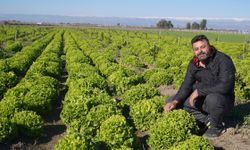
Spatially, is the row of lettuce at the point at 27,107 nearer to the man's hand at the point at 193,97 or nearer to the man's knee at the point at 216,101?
the man's hand at the point at 193,97

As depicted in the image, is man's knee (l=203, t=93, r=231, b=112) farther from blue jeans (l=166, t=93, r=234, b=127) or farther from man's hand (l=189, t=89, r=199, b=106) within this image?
man's hand (l=189, t=89, r=199, b=106)

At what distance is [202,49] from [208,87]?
2.73 feet

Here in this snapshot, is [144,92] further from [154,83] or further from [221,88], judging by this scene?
[154,83]

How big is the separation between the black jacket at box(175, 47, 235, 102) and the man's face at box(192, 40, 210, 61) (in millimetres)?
183

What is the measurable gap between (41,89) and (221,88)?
5.04 meters

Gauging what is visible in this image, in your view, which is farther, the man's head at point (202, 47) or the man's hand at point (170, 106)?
the man's hand at point (170, 106)

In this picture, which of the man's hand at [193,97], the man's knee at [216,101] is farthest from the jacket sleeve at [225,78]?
the man's hand at [193,97]

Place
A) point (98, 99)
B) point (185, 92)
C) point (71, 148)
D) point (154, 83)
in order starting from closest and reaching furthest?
point (71, 148) → point (185, 92) → point (98, 99) → point (154, 83)

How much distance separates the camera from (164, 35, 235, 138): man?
24.6ft

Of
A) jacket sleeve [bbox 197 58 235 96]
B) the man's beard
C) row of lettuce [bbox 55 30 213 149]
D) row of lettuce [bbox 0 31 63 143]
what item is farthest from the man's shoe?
row of lettuce [bbox 0 31 63 143]

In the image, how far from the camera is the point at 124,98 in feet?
33.9

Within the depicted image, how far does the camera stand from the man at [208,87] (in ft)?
24.6

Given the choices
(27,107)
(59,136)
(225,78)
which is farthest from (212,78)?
(27,107)

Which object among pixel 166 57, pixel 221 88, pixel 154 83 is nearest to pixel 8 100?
pixel 221 88
